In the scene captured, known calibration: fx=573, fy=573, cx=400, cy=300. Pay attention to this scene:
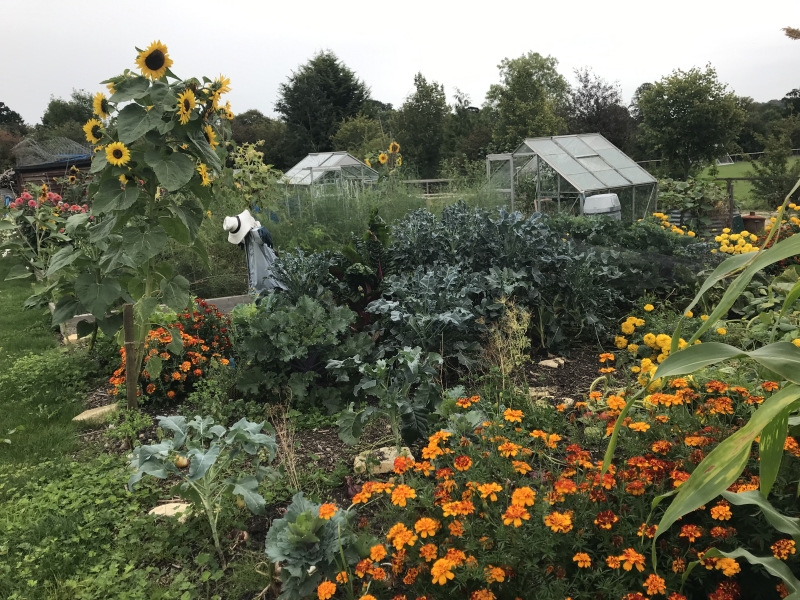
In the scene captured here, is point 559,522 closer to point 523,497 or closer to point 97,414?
point 523,497

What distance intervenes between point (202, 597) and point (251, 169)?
693 cm

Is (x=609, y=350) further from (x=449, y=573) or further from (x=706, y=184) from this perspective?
(x=706, y=184)

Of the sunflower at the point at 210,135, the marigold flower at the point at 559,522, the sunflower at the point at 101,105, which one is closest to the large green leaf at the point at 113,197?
the sunflower at the point at 101,105

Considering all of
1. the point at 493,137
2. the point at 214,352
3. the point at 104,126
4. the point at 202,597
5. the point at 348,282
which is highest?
the point at 493,137

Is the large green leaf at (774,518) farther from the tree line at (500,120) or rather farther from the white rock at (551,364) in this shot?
the tree line at (500,120)

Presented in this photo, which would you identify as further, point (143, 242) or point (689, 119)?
point (689, 119)

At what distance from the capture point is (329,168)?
13.3m

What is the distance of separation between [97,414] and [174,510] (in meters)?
1.45

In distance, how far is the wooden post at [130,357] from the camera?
10.6 feet

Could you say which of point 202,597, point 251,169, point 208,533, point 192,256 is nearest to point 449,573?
Result: point 202,597

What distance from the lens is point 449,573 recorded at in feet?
4.60

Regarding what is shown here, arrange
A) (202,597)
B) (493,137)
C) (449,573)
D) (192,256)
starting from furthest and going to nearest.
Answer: (493,137) → (192,256) → (202,597) → (449,573)

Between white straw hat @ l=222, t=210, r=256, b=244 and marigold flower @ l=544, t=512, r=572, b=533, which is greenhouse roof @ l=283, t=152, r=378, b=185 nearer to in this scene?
white straw hat @ l=222, t=210, r=256, b=244

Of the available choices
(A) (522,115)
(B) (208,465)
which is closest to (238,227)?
(B) (208,465)
